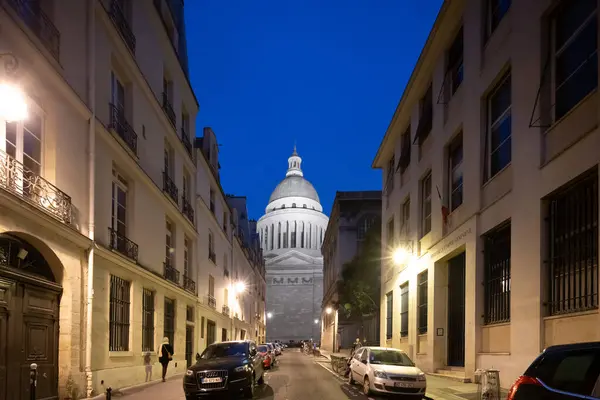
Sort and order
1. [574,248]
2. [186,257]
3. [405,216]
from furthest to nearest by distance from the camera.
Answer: [405,216], [186,257], [574,248]

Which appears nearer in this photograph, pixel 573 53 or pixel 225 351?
pixel 573 53

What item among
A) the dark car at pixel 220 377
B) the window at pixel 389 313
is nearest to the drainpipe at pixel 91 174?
the dark car at pixel 220 377

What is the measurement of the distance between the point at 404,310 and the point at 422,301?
3.84 m

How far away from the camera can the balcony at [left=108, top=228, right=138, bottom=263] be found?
52.1 feet

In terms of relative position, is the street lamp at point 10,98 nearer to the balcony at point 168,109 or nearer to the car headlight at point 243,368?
the car headlight at point 243,368

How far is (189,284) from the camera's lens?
87.1 ft

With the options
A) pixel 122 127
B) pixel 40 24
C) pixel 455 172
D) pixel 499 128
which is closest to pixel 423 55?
pixel 455 172

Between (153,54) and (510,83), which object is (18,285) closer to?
(153,54)

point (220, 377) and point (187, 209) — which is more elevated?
point (187, 209)

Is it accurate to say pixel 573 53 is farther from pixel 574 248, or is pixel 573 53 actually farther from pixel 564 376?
pixel 564 376

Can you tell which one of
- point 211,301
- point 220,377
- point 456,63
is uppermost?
point 456,63

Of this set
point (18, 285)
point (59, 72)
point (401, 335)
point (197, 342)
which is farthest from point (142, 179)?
point (401, 335)

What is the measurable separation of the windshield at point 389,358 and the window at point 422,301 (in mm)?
7351

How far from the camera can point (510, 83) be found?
15.6 metres
